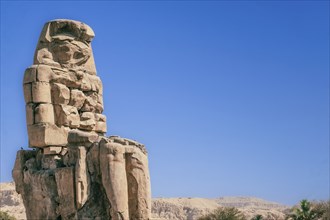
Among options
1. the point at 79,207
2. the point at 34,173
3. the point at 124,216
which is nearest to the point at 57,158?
the point at 34,173

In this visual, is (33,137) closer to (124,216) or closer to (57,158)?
(57,158)

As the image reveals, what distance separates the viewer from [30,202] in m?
9.20

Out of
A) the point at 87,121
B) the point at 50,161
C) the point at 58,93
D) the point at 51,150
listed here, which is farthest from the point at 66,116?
the point at 50,161

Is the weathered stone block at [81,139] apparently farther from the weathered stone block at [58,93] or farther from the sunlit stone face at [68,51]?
the sunlit stone face at [68,51]

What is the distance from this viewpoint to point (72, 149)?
890 centimetres

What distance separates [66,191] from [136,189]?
1.05 m

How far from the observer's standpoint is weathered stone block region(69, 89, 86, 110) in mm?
10061

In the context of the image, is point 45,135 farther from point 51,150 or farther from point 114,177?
point 114,177

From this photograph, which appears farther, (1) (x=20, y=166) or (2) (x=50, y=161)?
(1) (x=20, y=166)

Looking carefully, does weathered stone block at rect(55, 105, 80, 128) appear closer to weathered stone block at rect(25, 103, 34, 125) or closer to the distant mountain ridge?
weathered stone block at rect(25, 103, 34, 125)

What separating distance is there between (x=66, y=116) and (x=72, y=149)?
41.2 inches

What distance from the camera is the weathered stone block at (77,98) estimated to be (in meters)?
10.1

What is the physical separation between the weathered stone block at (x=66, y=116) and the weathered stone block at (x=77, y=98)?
0.51 feet

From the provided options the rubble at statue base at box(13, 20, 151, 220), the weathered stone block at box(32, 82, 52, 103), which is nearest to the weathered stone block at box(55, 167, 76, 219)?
the rubble at statue base at box(13, 20, 151, 220)
